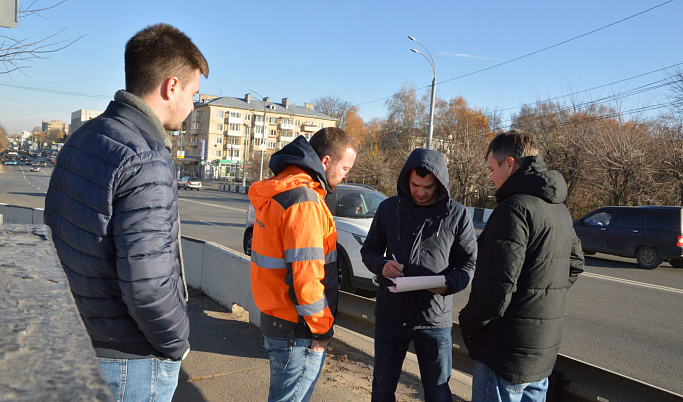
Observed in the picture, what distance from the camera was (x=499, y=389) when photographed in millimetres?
2373

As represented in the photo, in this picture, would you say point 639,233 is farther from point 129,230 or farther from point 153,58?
point 129,230

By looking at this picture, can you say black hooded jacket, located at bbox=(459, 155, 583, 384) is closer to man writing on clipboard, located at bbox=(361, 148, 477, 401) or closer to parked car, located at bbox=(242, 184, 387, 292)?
man writing on clipboard, located at bbox=(361, 148, 477, 401)

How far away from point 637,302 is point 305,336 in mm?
8725

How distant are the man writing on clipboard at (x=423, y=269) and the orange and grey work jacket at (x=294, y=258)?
64 cm

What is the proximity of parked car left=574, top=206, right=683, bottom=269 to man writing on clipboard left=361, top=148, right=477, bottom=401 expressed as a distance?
515 inches

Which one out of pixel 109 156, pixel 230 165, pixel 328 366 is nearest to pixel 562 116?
pixel 328 366

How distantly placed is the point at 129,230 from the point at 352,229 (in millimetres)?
6209

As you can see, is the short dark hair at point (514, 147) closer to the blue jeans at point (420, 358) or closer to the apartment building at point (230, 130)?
the blue jeans at point (420, 358)

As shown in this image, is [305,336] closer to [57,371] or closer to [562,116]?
[57,371]

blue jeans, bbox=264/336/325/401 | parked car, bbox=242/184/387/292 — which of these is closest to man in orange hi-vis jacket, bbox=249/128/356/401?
blue jeans, bbox=264/336/325/401

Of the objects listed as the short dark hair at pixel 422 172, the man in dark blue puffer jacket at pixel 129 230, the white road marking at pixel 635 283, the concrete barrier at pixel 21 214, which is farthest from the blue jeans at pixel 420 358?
the concrete barrier at pixel 21 214

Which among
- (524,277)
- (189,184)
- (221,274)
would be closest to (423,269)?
(524,277)

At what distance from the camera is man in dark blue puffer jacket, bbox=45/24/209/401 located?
1.62m

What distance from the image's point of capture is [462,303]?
25.2 ft
